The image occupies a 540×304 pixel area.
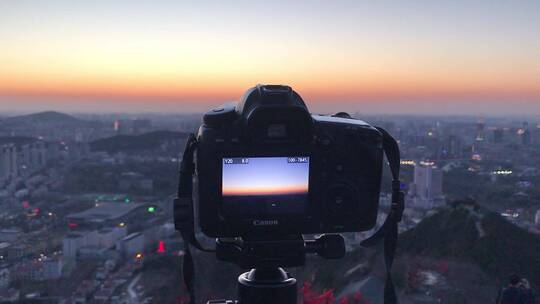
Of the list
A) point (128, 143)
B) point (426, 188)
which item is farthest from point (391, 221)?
point (128, 143)

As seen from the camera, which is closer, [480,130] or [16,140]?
[16,140]

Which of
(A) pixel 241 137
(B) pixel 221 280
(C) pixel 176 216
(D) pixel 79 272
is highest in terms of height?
(A) pixel 241 137

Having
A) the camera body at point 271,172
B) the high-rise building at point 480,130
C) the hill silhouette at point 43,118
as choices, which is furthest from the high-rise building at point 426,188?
the hill silhouette at point 43,118

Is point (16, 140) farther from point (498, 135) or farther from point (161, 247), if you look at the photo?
point (498, 135)

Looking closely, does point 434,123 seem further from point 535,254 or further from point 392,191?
point 392,191

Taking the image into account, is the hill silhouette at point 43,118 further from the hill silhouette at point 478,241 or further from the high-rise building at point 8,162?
the hill silhouette at point 478,241

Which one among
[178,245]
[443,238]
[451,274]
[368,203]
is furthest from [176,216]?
[443,238]
